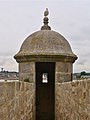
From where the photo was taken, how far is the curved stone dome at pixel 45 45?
8.94 metres

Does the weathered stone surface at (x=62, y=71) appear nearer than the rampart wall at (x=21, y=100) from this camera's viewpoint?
No

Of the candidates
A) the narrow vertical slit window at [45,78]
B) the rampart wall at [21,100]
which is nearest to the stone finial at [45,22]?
the narrow vertical slit window at [45,78]

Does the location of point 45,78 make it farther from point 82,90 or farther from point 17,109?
point 82,90

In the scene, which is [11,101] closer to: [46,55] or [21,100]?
[21,100]

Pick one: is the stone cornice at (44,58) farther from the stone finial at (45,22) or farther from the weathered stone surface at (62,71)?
the stone finial at (45,22)

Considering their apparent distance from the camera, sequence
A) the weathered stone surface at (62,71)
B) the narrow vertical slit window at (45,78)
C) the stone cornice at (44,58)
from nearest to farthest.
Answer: the stone cornice at (44,58) < the weathered stone surface at (62,71) < the narrow vertical slit window at (45,78)

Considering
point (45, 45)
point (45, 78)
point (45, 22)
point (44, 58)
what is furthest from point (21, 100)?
point (45, 78)

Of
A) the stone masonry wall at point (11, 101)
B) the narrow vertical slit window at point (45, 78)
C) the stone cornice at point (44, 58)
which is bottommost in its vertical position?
the stone masonry wall at point (11, 101)

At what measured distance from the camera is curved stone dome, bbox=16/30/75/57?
8.94 metres

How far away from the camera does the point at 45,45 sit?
911cm

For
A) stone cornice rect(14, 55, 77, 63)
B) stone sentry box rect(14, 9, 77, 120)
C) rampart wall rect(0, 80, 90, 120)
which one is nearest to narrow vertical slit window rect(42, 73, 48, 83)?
stone sentry box rect(14, 9, 77, 120)

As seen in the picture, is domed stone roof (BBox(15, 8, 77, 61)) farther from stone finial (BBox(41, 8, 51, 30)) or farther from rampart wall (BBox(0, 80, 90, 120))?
rampart wall (BBox(0, 80, 90, 120))

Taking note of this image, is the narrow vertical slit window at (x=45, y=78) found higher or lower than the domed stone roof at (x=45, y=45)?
lower

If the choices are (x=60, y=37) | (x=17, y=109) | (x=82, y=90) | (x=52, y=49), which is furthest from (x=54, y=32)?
(x=82, y=90)
